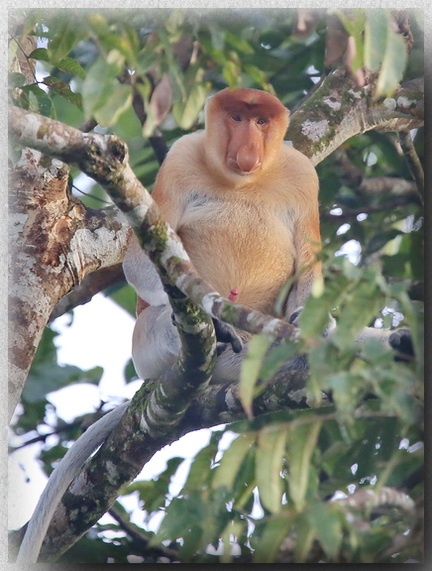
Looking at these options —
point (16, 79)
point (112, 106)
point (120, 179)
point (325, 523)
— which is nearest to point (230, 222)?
point (16, 79)

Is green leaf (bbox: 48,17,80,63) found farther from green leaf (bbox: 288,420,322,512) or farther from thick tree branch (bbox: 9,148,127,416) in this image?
green leaf (bbox: 288,420,322,512)

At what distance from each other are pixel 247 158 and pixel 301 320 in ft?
4.41

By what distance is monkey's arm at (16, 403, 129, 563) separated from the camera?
251cm

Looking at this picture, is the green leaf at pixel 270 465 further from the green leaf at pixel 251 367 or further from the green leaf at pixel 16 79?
the green leaf at pixel 16 79

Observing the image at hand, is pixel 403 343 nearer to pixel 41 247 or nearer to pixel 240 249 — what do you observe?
pixel 240 249

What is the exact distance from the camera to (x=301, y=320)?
1.51 metres

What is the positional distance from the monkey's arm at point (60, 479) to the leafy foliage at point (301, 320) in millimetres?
177

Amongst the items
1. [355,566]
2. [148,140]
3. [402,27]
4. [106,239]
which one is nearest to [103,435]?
[106,239]

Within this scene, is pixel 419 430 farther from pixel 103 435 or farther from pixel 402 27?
pixel 402 27

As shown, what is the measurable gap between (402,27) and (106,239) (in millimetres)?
1290

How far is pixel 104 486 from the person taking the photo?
8.84 feet

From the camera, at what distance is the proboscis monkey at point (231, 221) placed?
2.86 metres

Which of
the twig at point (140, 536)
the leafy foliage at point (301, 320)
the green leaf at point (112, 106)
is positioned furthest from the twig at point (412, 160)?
the green leaf at point (112, 106)

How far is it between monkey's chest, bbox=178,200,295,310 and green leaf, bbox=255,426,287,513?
138cm
